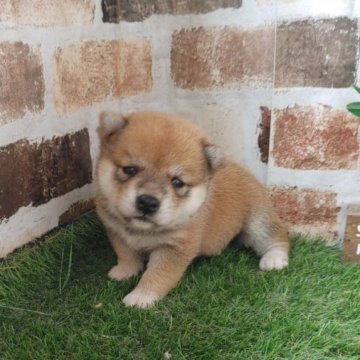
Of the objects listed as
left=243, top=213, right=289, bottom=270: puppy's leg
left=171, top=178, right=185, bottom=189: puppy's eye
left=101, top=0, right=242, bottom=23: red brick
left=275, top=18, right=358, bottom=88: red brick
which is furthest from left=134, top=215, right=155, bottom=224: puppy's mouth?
left=101, top=0, right=242, bottom=23: red brick

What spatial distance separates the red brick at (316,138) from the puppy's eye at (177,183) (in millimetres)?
640

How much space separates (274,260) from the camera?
2137mm

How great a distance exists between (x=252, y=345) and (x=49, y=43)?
1371mm

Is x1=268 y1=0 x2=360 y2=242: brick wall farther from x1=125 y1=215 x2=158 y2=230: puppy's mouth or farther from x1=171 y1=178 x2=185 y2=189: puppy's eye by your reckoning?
x1=125 y1=215 x2=158 y2=230: puppy's mouth

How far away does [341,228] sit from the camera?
2336 millimetres

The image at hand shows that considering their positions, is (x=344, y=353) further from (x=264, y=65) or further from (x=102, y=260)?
(x=264, y=65)

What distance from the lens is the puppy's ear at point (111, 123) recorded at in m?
1.88

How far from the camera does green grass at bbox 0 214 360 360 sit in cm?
159

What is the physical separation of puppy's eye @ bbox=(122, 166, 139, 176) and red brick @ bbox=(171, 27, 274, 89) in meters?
0.77

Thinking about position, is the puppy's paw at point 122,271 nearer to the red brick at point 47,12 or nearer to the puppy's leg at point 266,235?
the puppy's leg at point 266,235

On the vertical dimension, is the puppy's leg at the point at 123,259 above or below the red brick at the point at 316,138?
below

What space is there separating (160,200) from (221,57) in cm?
89

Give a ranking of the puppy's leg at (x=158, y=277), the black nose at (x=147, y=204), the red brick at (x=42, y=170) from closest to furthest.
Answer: the black nose at (x=147, y=204) < the puppy's leg at (x=158, y=277) < the red brick at (x=42, y=170)

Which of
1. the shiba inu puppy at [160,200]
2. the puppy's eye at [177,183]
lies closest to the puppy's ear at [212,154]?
the shiba inu puppy at [160,200]
